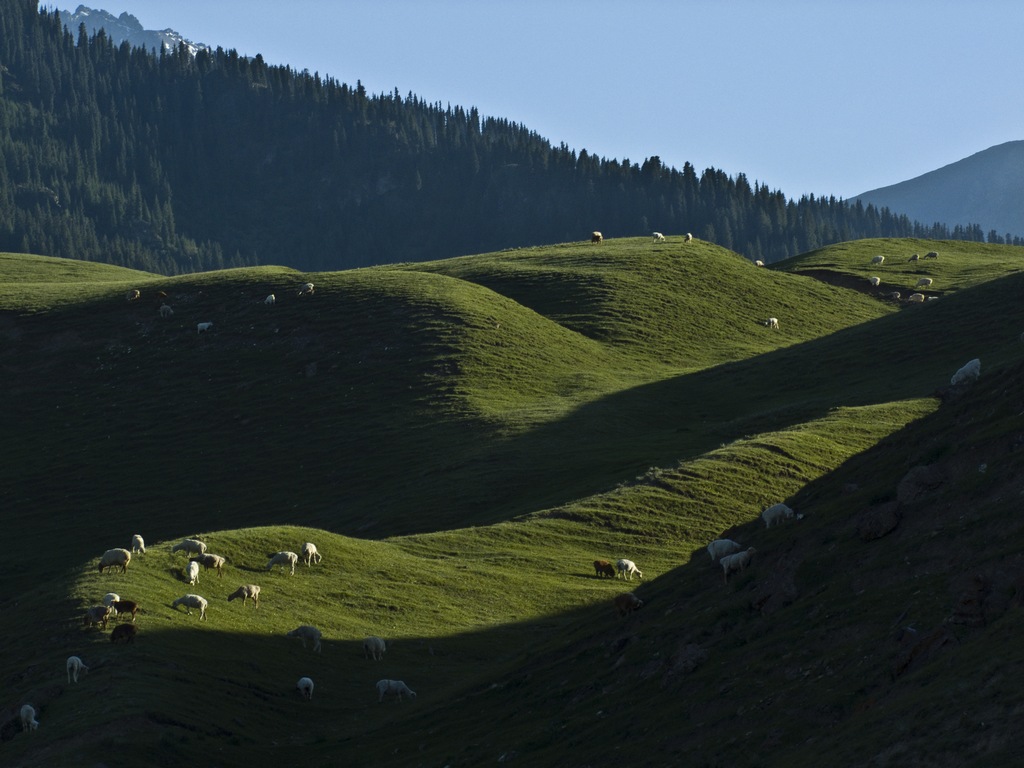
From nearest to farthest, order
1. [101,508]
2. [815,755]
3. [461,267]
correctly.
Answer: [815,755] < [101,508] < [461,267]

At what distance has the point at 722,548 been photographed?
147 feet

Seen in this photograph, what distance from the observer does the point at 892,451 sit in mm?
45156

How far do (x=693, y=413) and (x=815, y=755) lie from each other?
82.6m

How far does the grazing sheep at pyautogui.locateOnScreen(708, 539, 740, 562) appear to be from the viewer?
147ft

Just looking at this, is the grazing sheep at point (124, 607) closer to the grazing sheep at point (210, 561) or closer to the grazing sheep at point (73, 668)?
the grazing sheep at point (73, 668)

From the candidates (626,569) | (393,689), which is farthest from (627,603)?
(626,569)

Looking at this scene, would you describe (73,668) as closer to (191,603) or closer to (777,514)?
(191,603)

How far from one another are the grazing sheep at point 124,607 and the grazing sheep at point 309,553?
45.4ft

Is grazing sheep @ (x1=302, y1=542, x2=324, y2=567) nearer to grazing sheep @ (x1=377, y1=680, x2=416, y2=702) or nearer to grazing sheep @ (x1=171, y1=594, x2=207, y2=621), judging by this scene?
grazing sheep @ (x1=171, y1=594, x2=207, y2=621)

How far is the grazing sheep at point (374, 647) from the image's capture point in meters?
53.1

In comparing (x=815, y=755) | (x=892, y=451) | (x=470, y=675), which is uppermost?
(x=892, y=451)

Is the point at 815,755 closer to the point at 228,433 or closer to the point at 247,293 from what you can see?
the point at 228,433

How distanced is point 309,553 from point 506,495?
24540 millimetres

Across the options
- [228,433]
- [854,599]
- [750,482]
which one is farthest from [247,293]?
[854,599]
